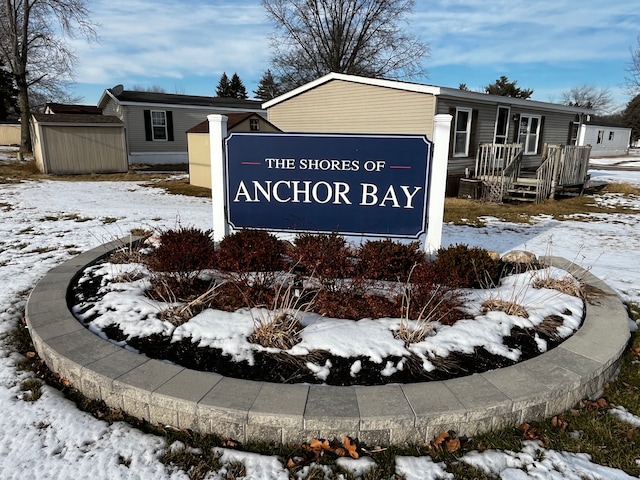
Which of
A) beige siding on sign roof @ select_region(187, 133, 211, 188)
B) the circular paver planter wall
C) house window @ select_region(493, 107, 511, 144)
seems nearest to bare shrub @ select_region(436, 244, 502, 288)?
the circular paver planter wall

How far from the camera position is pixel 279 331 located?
2.83 metres

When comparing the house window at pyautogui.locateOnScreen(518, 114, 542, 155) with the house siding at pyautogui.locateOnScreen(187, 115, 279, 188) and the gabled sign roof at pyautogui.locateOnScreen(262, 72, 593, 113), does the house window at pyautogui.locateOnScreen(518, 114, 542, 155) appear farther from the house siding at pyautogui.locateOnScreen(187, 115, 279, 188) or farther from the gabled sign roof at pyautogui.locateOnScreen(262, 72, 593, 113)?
the house siding at pyautogui.locateOnScreen(187, 115, 279, 188)

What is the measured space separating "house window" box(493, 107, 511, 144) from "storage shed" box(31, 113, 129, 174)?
48.7 ft

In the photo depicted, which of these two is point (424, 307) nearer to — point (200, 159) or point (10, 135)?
point (200, 159)

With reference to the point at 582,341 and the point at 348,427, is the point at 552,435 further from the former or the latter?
the point at 348,427

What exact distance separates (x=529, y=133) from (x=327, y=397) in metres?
17.0

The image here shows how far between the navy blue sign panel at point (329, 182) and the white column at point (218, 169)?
7 centimetres

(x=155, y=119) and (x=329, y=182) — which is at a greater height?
(x=155, y=119)

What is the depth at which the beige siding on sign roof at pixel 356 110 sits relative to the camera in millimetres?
11953

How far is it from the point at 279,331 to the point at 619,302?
3130 millimetres

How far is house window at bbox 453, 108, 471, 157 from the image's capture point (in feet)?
42.1

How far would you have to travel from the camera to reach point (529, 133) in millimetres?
16234

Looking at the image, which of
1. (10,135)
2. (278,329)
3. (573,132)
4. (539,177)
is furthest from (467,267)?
(10,135)

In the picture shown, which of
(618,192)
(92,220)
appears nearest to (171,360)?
(92,220)
